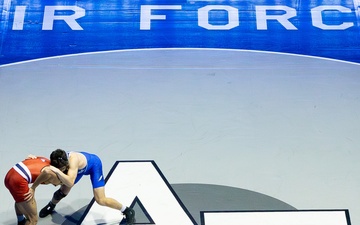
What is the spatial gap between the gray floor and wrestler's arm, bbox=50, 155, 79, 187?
70cm

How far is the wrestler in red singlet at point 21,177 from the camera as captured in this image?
4719 mm

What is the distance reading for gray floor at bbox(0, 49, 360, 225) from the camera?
5664 mm

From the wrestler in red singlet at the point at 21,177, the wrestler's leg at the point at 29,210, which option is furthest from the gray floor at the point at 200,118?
the wrestler in red singlet at the point at 21,177

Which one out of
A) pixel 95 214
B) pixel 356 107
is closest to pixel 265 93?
pixel 356 107

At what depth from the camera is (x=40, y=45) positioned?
7117 millimetres

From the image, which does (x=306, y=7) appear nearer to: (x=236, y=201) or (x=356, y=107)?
(x=356, y=107)

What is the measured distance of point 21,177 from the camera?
15.5 ft

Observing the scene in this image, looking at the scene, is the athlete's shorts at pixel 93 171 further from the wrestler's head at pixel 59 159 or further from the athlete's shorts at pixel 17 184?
the athlete's shorts at pixel 17 184

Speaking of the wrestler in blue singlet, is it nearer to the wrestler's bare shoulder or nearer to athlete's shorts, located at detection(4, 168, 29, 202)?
the wrestler's bare shoulder

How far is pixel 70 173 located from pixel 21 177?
39cm

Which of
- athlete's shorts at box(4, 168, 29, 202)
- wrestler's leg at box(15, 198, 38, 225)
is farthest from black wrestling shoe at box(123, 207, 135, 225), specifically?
athlete's shorts at box(4, 168, 29, 202)

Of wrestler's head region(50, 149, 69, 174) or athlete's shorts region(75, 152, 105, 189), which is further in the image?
athlete's shorts region(75, 152, 105, 189)

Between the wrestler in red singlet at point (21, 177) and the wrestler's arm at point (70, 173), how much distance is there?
189 mm

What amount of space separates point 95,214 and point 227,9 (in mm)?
3433
